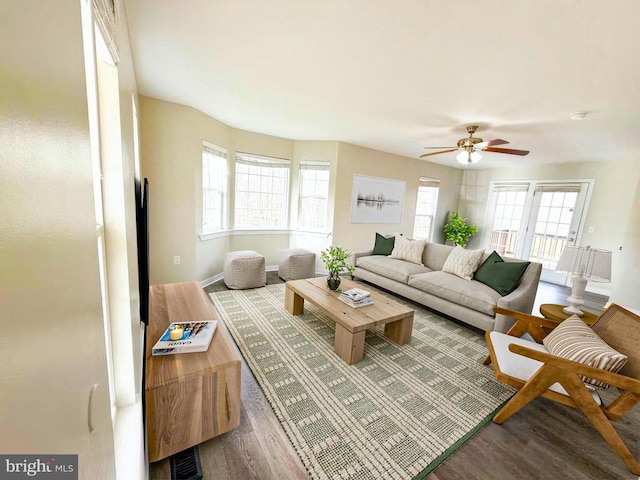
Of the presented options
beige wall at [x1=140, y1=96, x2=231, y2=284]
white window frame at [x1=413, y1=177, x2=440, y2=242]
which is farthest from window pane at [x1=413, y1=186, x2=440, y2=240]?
beige wall at [x1=140, y1=96, x2=231, y2=284]

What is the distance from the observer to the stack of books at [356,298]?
254 cm

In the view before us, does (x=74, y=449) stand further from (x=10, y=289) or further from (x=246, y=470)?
(x=246, y=470)

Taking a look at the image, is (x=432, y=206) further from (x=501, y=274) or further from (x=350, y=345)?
(x=350, y=345)

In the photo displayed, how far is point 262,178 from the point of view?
454 centimetres

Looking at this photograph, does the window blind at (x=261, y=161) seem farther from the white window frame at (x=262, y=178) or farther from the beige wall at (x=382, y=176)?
the beige wall at (x=382, y=176)

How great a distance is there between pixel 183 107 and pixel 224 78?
1.16 metres

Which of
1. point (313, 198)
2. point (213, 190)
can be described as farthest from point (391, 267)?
point (213, 190)

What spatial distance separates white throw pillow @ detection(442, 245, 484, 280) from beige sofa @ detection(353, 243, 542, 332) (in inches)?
3.2

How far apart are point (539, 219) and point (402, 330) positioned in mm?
4874

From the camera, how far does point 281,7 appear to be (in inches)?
58.5

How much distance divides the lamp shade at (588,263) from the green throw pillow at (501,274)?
407 millimetres

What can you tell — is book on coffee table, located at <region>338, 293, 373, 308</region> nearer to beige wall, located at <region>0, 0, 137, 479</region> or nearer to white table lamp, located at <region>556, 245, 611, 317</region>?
white table lamp, located at <region>556, 245, 611, 317</region>

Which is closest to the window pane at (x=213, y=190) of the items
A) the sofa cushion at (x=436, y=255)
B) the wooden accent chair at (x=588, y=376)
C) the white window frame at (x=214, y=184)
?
the white window frame at (x=214, y=184)

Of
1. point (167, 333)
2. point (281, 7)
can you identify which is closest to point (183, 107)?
point (281, 7)
